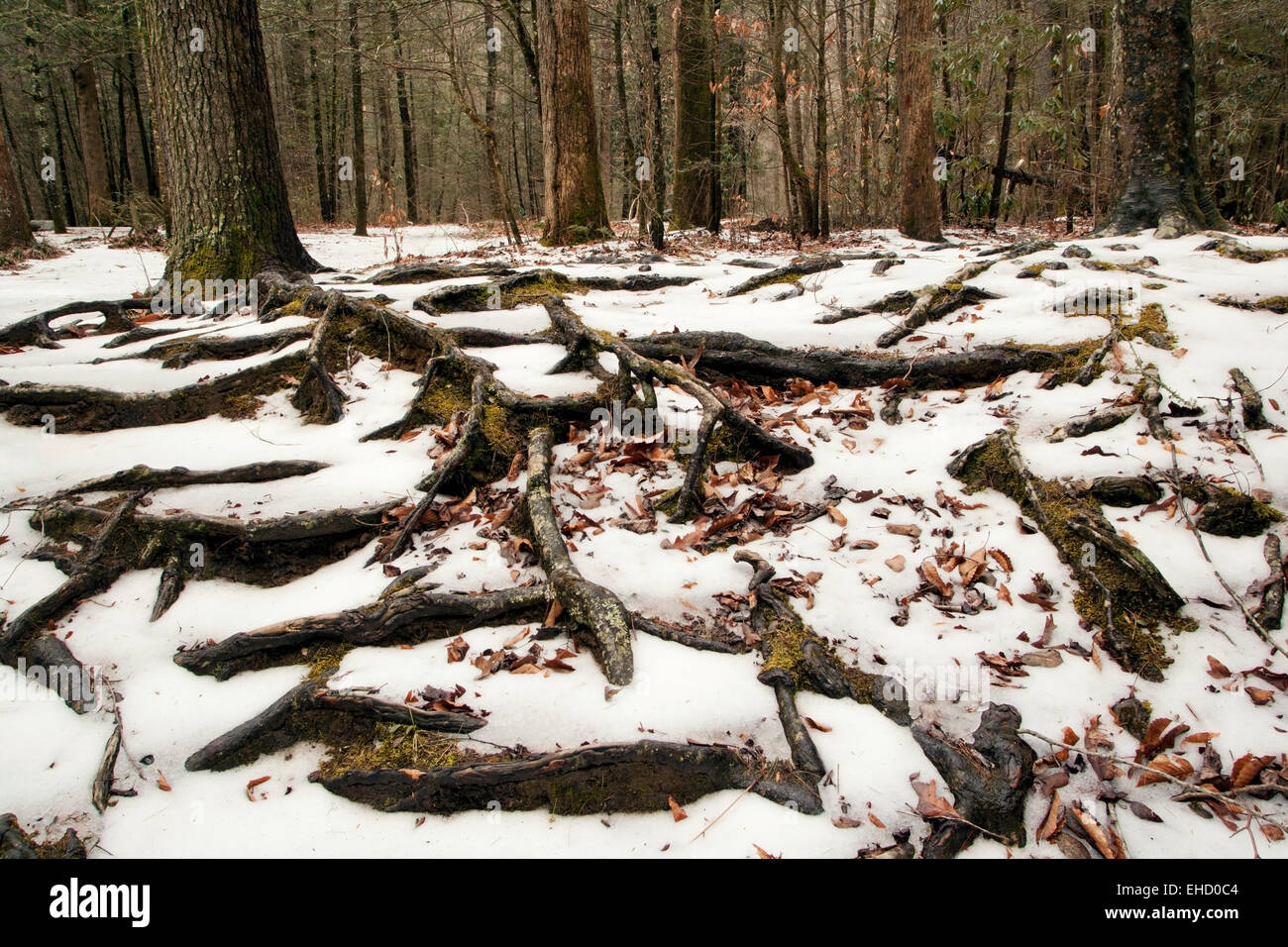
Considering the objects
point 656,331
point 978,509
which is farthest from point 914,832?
point 656,331

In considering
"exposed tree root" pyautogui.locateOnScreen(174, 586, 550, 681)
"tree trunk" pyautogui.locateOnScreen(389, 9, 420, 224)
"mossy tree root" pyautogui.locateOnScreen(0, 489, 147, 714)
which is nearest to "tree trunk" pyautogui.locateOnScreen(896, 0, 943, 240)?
"exposed tree root" pyautogui.locateOnScreen(174, 586, 550, 681)

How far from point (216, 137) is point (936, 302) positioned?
6.31 meters

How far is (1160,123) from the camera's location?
6273 mm

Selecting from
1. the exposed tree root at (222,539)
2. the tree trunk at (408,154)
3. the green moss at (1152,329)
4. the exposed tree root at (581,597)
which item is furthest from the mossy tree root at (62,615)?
the tree trunk at (408,154)

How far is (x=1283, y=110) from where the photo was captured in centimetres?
1085

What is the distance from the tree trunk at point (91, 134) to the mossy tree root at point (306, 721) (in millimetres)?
19528

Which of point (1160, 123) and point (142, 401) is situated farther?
point (1160, 123)

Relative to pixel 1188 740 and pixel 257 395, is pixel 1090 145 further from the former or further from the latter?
pixel 257 395

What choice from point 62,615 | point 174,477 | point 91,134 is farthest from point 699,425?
point 91,134

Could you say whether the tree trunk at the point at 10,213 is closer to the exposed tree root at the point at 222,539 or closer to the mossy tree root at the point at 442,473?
the exposed tree root at the point at 222,539

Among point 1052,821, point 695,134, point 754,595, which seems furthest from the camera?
point 695,134

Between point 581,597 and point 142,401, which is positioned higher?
point 142,401

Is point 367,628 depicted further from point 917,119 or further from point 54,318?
point 917,119

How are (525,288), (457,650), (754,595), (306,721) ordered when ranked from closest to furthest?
(306,721) → (457,650) → (754,595) → (525,288)
